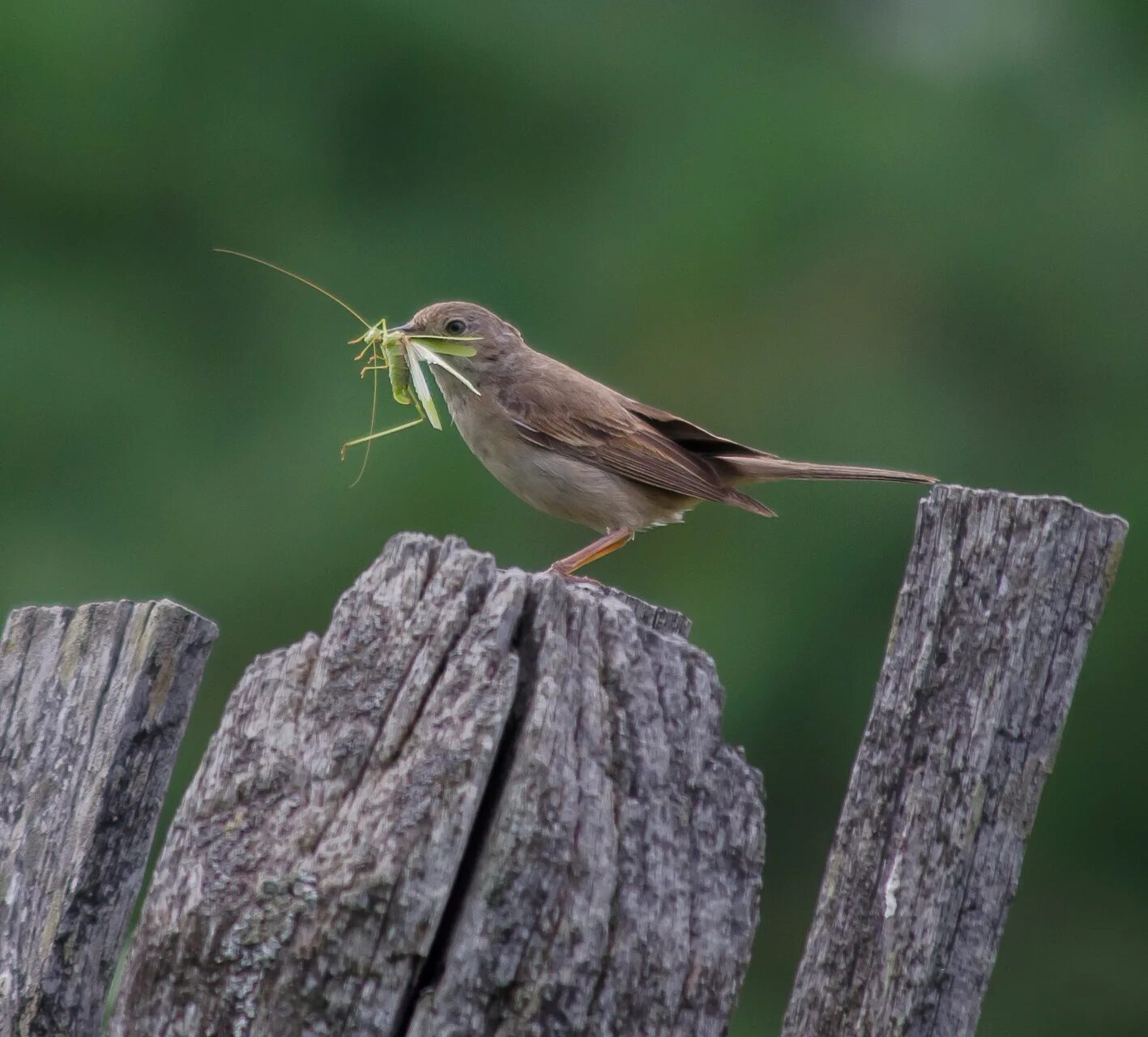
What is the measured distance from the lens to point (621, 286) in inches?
414

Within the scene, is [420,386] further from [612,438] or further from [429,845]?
[429,845]

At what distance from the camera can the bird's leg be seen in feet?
19.7

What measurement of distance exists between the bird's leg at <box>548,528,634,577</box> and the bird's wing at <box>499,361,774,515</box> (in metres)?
0.24

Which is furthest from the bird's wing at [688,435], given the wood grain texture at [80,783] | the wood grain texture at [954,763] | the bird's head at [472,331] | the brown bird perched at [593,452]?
the wood grain texture at [80,783]

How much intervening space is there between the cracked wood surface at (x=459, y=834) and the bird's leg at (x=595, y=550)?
3259 mm

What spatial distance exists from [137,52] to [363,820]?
949 centimetres

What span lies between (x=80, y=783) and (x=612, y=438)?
4.08 m

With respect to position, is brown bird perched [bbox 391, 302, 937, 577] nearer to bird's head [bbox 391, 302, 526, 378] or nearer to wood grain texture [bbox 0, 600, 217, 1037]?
bird's head [bbox 391, 302, 526, 378]

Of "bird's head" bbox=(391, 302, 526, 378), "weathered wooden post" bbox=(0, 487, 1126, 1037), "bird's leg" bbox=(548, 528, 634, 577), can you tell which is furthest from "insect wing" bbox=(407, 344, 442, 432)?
"weathered wooden post" bbox=(0, 487, 1126, 1037)

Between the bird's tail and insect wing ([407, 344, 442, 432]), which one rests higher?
the bird's tail

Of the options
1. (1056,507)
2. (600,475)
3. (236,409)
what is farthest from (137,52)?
(1056,507)

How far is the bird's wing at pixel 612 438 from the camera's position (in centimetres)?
649

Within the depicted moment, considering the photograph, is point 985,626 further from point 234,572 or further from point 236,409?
point 236,409

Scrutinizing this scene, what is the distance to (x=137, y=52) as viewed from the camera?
10609 millimetres
